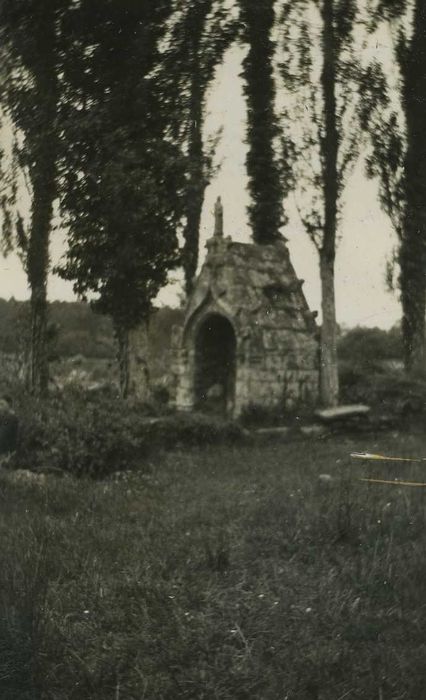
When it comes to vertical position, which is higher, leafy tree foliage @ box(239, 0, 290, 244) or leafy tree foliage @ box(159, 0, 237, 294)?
leafy tree foliage @ box(239, 0, 290, 244)

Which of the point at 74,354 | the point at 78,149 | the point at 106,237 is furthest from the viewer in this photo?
the point at 74,354

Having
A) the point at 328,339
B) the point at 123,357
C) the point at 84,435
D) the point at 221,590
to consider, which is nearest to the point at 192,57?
the point at 221,590

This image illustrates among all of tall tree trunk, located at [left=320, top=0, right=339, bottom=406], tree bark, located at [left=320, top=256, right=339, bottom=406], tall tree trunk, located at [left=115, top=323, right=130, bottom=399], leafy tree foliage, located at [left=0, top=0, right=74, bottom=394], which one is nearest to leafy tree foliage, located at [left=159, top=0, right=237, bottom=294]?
leafy tree foliage, located at [left=0, top=0, right=74, bottom=394]

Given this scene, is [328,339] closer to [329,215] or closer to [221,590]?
[329,215]

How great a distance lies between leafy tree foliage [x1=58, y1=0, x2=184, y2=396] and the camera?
2723mm

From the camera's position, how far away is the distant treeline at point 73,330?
14.3 feet

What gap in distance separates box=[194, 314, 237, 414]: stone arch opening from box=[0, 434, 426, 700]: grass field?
25.3 ft

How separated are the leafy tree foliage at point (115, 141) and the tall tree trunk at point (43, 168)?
0.22 ft

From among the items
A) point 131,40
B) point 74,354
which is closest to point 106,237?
point 131,40

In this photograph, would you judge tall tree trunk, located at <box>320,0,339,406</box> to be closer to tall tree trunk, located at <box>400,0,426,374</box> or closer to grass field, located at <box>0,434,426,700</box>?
tall tree trunk, located at <box>400,0,426,374</box>

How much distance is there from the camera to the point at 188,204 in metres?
3.90

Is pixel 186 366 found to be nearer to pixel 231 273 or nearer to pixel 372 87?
pixel 231 273

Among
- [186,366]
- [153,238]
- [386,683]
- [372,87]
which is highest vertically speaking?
[372,87]

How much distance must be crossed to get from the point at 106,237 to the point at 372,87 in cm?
242
